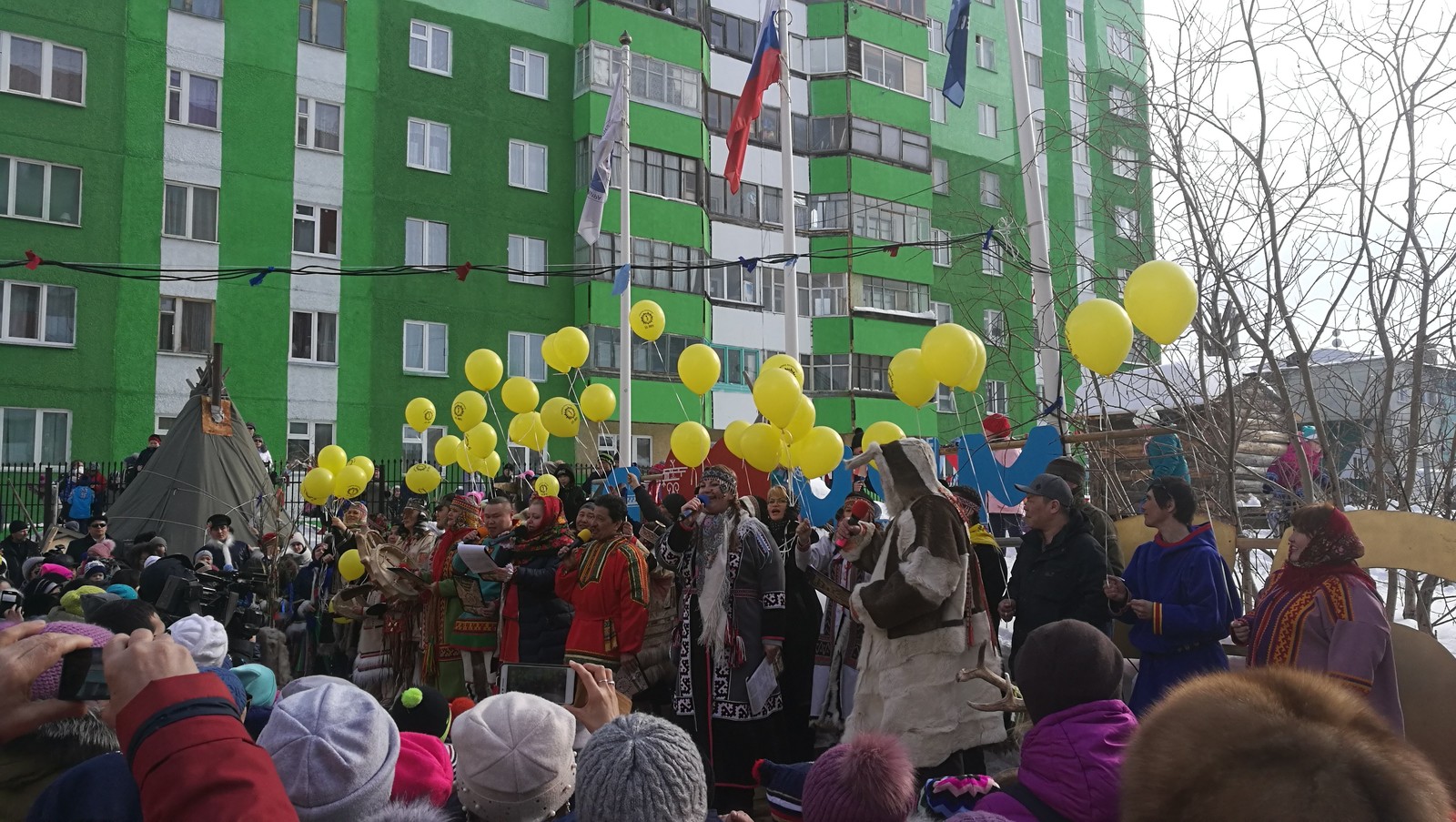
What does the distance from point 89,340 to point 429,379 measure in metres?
7.39

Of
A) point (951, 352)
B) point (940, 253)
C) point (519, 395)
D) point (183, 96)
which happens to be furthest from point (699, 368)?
point (940, 253)

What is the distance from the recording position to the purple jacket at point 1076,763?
281 cm

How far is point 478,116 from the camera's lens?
95.7 ft

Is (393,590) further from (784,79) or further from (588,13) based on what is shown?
(588,13)

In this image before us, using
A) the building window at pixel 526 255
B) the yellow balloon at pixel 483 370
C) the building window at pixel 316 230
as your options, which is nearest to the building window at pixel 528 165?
the building window at pixel 526 255

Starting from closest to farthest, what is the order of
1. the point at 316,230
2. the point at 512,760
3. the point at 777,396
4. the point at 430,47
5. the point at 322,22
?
1. the point at 512,760
2. the point at 777,396
3. the point at 316,230
4. the point at 322,22
5. the point at 430,47

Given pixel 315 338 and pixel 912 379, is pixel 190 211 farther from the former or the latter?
pixel 912 379

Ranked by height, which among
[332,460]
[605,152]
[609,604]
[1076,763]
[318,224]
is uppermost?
[318,224]

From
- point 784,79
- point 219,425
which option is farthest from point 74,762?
point 219,425

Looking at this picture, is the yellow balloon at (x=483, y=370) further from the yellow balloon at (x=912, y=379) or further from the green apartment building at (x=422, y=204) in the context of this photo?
the green apartment building at (x=422, y=204)

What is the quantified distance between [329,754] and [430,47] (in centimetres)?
2857

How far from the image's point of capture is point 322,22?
1077 inches

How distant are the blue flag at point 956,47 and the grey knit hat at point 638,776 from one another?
11.1m

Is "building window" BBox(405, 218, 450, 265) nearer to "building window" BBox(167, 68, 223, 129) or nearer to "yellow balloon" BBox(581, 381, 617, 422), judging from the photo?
"building window" BBox(167, 68, 223, 129)
